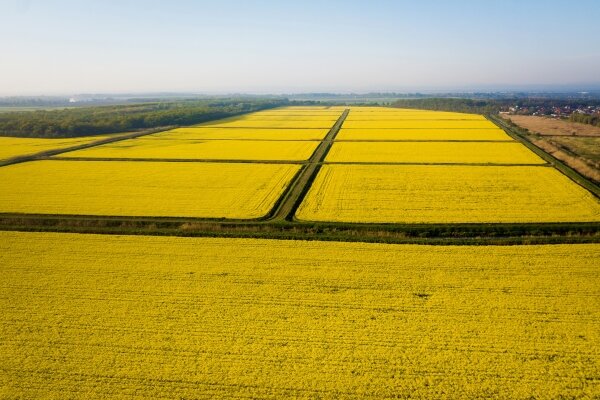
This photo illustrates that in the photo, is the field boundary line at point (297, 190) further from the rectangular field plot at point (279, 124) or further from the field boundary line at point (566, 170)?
the rectangular field plot at point (279, 124)

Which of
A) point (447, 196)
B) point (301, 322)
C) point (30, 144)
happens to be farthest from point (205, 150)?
point (301, 322)

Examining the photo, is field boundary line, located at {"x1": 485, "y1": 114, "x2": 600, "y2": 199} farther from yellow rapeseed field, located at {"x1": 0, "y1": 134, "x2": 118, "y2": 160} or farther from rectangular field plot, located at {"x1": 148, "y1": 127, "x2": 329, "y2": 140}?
yellow rapeseed field, located at {"x1": 0, "y1": 134, "x2": 118, "y2": 160}

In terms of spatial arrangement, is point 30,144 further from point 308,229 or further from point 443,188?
point 443,188

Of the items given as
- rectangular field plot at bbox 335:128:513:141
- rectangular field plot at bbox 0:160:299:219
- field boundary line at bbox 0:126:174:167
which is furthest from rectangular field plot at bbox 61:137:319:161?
rectangular field plot at bbox 335:128:513:141

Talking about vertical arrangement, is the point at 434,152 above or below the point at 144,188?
above

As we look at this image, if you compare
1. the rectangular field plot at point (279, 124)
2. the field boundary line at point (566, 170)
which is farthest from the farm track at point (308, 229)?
the rectangular field plot at point (279, 124)
